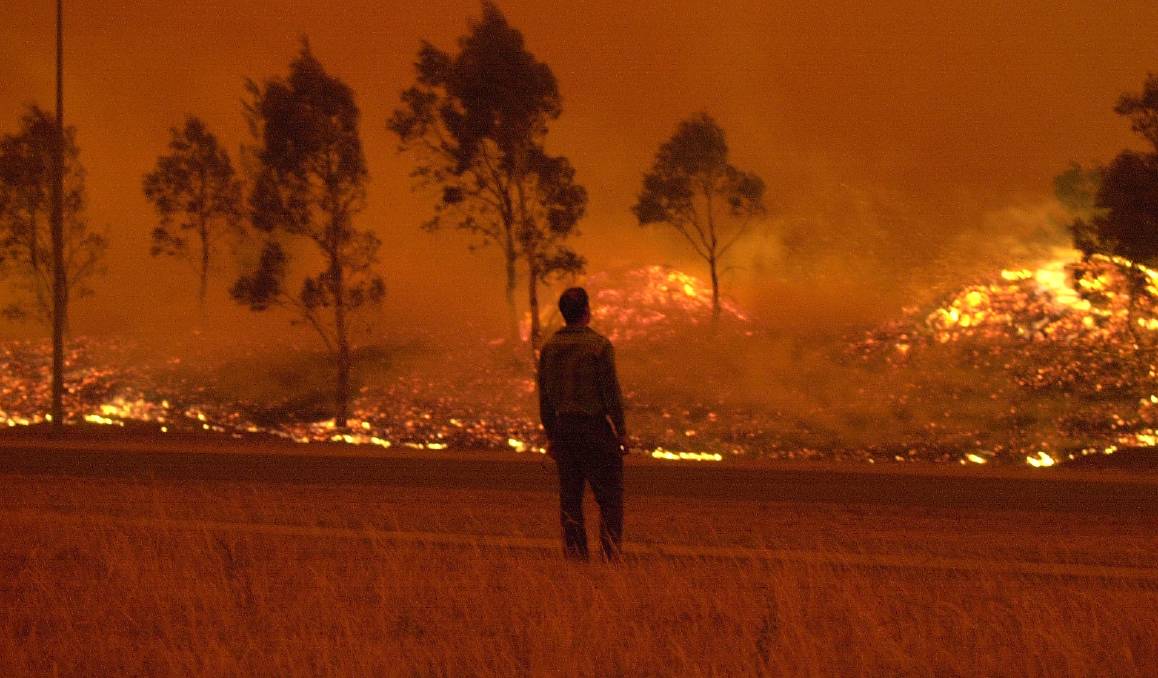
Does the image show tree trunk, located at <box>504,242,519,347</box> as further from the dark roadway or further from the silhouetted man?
the silhouetted man

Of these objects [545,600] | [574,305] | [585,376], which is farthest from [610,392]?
[545,600]

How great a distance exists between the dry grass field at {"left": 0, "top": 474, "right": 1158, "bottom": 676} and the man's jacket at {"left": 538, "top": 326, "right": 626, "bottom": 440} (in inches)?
36.8

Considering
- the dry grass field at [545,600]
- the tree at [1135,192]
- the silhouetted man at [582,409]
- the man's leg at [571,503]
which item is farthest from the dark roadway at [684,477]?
the tree at [1135,192]

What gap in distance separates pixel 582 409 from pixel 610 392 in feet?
0.63

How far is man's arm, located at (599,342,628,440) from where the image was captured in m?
7.87

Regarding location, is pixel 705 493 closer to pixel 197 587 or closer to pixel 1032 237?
pixel 197 587

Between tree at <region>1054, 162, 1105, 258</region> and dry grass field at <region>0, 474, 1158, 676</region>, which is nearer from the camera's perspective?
dry grass field at <region>0, 474, 1158, 676</region>

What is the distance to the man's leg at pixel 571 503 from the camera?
26.5 ft

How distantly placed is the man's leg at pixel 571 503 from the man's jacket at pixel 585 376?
30cm

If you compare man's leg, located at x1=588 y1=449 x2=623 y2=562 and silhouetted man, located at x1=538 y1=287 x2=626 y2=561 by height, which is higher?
silhouetted man, located at x1=538 y1=287 x2=626 y2=561

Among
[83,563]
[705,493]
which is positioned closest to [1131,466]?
[705,493]

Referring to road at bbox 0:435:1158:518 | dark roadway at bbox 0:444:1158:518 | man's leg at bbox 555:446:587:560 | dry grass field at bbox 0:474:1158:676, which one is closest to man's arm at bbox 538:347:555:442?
man's leg at bbox 555:446:587:560

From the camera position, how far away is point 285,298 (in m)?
31.9

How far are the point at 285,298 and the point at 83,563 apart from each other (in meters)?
23.8
